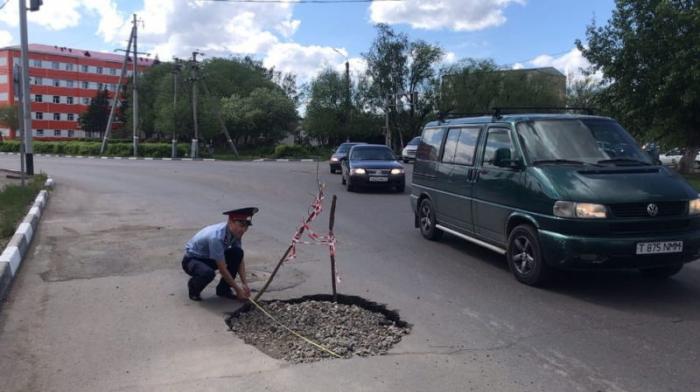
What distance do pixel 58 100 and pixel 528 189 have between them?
369 ft

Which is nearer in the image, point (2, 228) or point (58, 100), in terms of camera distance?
point (2, 228)

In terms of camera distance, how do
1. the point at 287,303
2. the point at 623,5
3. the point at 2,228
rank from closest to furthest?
the point at 287,303, the point at 2,228, the point at 623,5

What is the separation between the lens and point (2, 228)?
343 inches

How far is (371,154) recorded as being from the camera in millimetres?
18391

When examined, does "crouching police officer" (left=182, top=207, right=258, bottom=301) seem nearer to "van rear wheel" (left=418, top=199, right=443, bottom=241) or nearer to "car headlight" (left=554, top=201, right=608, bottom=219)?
"car headlight" (left=554, top=201, right=608, bottom=219)

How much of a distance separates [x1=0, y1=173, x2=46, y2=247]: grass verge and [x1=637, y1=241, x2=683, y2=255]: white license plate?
7682mm

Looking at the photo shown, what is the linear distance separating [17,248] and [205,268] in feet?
11.0

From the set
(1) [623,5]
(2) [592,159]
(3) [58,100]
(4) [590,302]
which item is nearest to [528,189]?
(2) [592,159]

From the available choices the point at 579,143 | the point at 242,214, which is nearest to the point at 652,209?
the point at 579,143

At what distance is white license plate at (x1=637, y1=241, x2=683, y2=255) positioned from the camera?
569 centimetres

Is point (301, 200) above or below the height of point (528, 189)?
below

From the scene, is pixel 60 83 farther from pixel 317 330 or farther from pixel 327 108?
pixel 317 330

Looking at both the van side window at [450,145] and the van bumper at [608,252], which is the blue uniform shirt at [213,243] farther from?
the van side window at [450,145]

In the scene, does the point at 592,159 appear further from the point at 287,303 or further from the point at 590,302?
the point at 287,303
